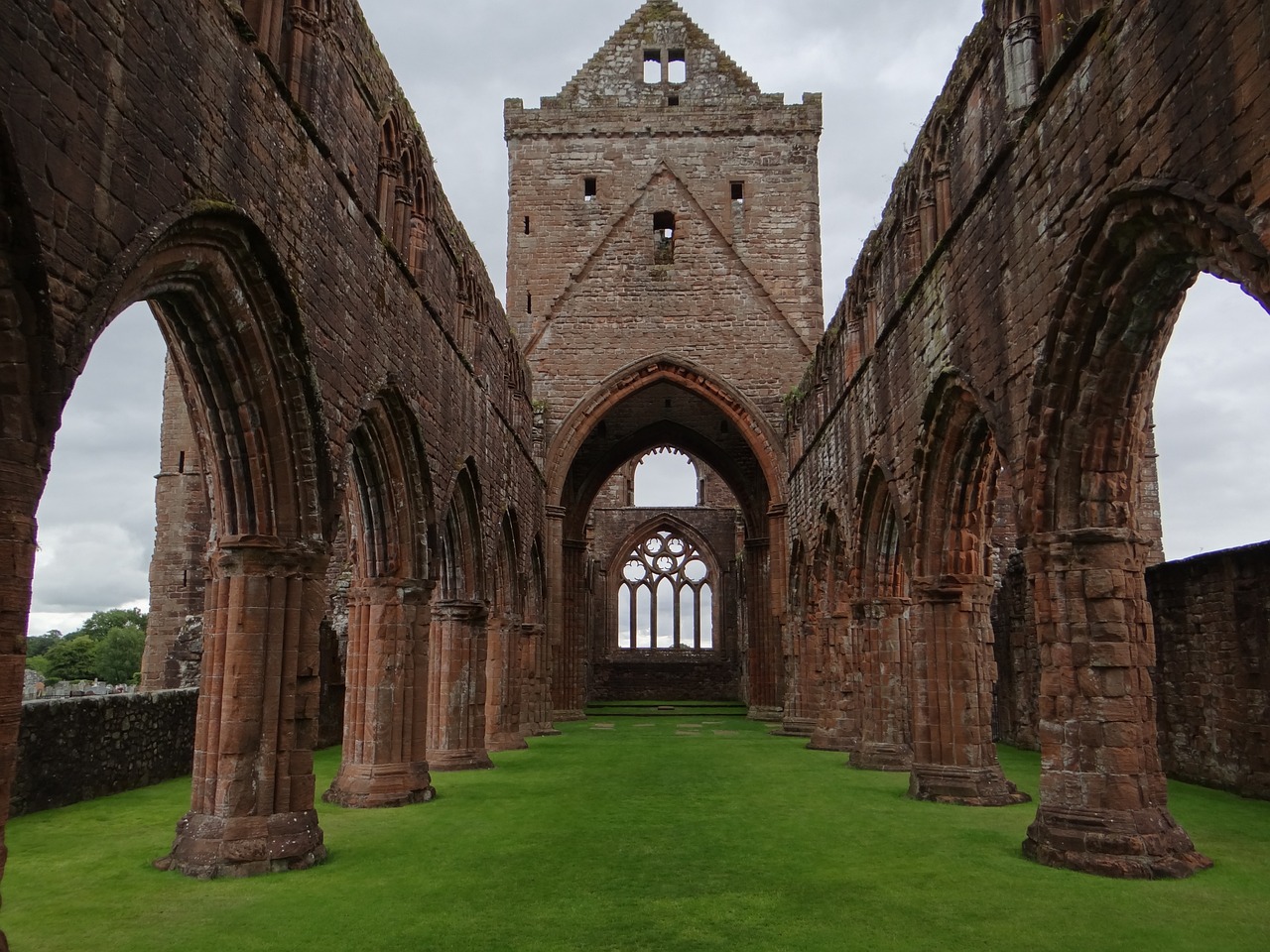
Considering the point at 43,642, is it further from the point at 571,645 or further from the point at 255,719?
the point at 255,719

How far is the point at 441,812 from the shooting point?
357 inches

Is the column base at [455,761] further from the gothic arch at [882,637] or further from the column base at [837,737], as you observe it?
the column base at [837,737]

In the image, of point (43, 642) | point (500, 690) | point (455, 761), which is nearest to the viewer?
point (455, 761)

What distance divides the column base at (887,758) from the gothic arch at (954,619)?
2.68 meters

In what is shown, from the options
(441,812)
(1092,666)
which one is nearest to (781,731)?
(441,812)

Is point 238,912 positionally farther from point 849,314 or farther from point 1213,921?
point 849,314

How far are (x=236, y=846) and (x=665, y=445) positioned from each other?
69.3 ft

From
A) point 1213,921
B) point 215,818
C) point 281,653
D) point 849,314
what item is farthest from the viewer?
point 849,314

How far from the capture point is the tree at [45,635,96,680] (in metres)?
50.5

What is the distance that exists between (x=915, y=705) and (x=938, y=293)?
3.85 m

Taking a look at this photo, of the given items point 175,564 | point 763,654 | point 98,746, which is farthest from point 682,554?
point 98,746

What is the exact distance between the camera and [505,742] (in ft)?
51.2

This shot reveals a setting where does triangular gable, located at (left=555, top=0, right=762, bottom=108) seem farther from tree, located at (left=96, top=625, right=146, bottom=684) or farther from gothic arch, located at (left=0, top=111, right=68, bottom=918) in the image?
tree, located at (left=96, top=625, right=146, bottom=684)

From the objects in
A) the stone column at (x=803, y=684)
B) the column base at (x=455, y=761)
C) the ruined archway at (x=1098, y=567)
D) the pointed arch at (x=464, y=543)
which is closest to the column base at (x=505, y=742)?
the column base at (x=455, y=761)
